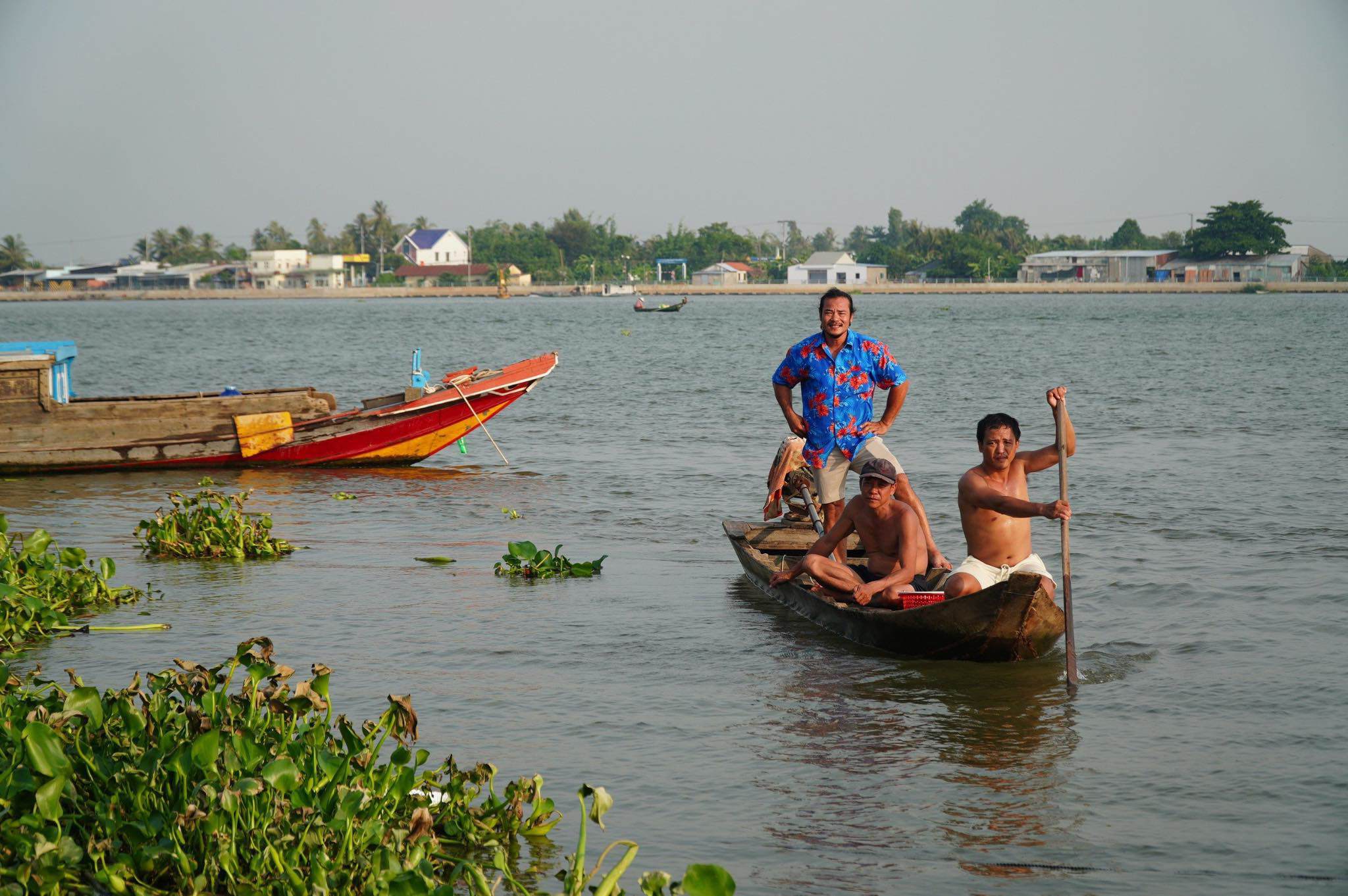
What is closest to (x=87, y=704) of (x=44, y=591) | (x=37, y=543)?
(x=37, y=543)

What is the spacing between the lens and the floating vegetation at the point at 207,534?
36.3 feet

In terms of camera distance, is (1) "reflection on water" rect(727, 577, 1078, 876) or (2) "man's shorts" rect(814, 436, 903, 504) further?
(2) "man's shorts" rect(814, 436, 903, 504)

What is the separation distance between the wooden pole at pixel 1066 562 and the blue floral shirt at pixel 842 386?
66.2 inches

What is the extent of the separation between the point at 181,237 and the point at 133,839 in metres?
196

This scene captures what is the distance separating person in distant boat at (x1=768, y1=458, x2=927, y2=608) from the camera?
8.17m

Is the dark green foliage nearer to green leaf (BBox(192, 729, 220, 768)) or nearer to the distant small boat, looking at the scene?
the distant small boat

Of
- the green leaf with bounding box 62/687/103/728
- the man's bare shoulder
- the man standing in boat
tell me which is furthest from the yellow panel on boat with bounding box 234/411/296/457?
the green leaf with bounding box 62/687/103/728

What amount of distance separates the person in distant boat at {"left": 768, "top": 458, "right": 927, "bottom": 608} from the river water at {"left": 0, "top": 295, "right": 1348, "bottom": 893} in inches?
16.4

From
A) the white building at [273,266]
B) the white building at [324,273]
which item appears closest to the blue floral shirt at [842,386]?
the white building at [324,273]

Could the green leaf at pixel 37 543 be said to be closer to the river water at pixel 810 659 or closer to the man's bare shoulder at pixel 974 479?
the river water at pixel 810 659

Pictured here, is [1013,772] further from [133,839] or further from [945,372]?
[945,372]

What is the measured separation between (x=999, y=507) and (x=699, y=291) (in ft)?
492

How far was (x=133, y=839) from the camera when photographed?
4.29 m

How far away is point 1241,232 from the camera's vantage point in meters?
126
